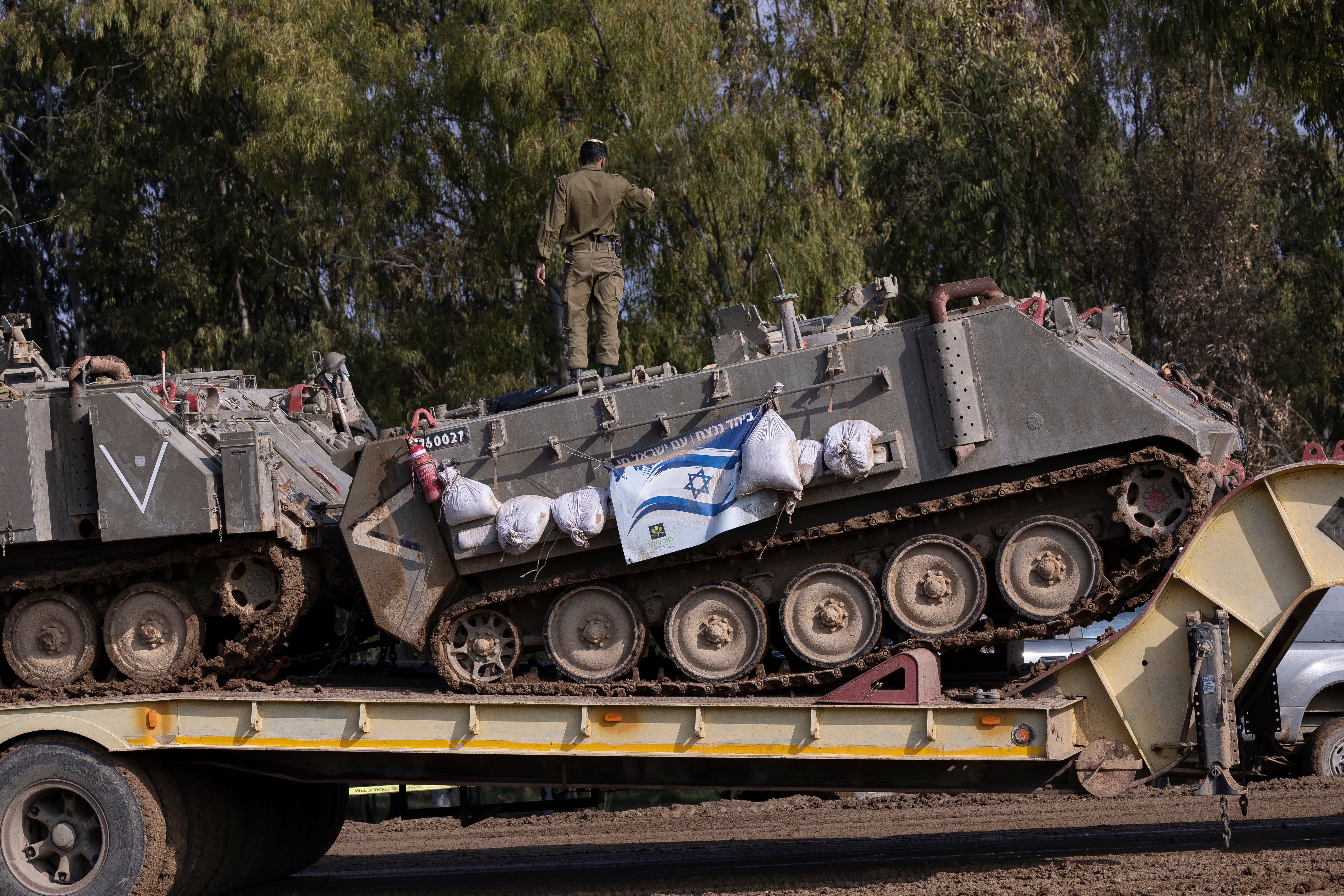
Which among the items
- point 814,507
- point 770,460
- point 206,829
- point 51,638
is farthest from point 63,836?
point 814,507

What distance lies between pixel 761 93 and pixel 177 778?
53.9 feet

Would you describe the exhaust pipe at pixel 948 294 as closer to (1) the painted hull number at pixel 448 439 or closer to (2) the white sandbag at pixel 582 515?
(2) the white sandbag at pixel 582 515

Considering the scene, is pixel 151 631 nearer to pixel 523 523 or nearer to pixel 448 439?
pixel 448 439

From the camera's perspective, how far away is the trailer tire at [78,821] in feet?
28.2

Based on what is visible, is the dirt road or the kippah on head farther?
the kippah on head

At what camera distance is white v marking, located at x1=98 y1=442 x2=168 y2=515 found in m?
9.75

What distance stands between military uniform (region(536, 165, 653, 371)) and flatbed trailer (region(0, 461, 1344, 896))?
3642mm

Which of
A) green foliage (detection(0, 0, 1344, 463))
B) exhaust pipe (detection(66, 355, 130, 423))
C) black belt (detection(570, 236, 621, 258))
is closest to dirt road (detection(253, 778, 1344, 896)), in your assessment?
exhaust pipe (detection(66, 355, 130, 423))

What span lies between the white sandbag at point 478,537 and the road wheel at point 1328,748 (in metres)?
8.92

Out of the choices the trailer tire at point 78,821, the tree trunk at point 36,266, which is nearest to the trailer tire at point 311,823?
the trailer tire at point 78,821

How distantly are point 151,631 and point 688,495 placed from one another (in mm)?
4216

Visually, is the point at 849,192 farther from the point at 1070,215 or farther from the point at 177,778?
the point at 177,778

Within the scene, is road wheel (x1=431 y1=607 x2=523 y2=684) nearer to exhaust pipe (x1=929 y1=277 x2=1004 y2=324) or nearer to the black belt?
the black belt

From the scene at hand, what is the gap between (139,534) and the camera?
9766 mm
